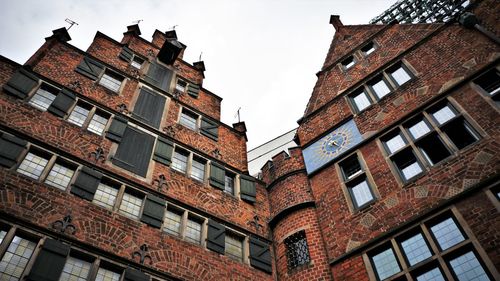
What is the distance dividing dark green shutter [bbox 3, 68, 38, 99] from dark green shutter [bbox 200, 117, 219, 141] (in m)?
5.63

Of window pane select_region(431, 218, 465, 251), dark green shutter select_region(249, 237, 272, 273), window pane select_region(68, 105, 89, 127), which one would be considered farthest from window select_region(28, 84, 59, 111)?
window pane select_region(431, 218, 465, 251)

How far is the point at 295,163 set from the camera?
42.8 feet

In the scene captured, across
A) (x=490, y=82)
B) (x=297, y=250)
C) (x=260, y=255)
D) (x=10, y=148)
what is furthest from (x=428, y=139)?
(x=10, y=148)

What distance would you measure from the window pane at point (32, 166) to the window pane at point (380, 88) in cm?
1007

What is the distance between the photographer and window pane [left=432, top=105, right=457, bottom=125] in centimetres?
1000

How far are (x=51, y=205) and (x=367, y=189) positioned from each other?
783 cm

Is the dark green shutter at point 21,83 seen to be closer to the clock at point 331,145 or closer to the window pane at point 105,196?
the window pane at point 105,196

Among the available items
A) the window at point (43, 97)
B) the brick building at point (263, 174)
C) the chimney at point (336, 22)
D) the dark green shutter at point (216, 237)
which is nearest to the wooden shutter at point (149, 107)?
the brick building at point (263, 174)

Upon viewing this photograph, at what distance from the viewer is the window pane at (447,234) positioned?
7785 mm

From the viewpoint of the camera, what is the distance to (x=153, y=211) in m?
9.94

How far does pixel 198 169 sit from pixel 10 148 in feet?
17.8

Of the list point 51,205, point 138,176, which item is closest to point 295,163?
point 138,176

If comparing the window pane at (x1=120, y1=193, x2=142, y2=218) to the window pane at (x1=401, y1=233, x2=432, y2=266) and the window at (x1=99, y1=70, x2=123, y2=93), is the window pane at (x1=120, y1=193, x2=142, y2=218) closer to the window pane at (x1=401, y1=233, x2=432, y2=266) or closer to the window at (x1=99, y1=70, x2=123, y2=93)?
the window at (x1=99, y1=70, x2=123, y2=93)

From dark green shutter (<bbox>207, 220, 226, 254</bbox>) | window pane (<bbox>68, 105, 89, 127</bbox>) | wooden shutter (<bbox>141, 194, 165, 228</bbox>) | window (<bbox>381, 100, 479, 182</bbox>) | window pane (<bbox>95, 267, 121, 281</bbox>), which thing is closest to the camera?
window pane (<bbox>95, 267, 121, 281</bbox>)
